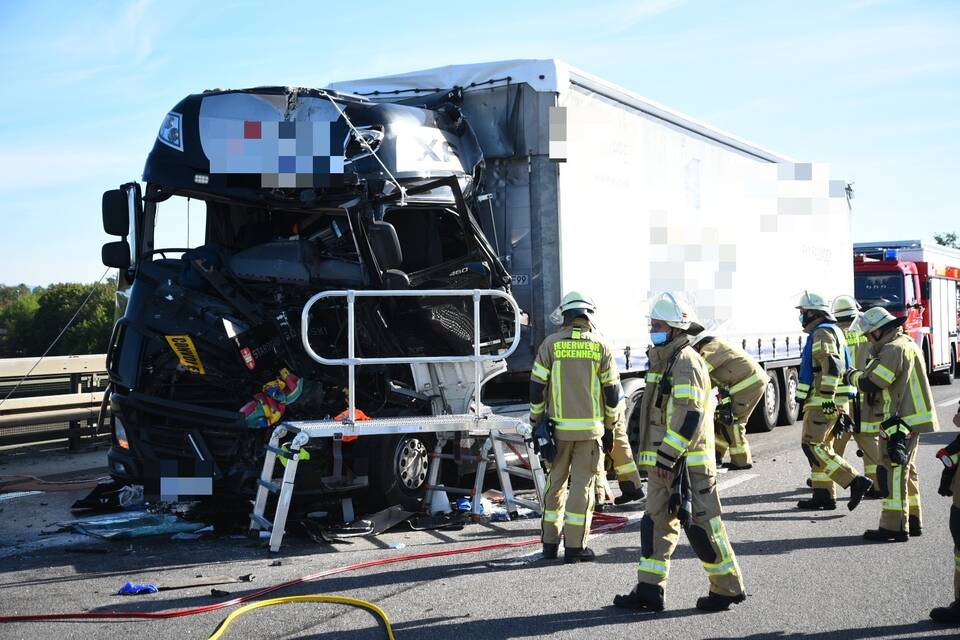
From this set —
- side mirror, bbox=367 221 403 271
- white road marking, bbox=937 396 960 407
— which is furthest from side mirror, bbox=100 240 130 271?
white road marking, bbox=937 396 960 407

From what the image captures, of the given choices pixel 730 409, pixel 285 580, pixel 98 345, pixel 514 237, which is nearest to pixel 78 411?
pixel 514 237

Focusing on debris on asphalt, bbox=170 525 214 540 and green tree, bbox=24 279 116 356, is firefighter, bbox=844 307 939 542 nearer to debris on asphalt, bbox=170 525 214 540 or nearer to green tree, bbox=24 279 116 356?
debris on asphalt, bbox=170 525 214 540

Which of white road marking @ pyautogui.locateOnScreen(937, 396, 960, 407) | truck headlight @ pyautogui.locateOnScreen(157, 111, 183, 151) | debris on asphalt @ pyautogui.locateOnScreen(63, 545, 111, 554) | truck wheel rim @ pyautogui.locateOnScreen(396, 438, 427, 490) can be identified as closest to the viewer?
debris on asphalt @ pyautogui.locateOnScreen(63, 545, 111, 554)

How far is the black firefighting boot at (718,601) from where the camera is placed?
18.1 ft

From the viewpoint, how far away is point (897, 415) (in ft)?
24.4

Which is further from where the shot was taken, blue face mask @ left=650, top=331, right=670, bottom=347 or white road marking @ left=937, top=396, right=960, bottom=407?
white road marking @ left=937, top=396, right=960, bottom=407

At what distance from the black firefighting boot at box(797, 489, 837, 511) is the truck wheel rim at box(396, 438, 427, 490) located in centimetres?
338

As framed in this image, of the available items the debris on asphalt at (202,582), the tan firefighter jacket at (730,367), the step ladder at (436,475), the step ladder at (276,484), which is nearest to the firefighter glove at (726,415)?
the tan firefighter jacket at (730,367)

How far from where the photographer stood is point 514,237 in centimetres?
930

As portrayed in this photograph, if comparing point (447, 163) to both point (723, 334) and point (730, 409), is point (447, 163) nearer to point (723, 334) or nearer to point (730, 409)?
point (730, 409)

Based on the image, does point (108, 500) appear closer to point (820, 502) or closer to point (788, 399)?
point (820, 502)

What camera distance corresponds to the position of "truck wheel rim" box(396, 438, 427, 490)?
7.99 metres

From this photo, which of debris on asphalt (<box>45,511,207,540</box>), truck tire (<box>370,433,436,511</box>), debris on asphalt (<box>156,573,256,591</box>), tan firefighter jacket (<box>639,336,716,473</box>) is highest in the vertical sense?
tan firefighter jacket (<box>639,336,716,473</box>)

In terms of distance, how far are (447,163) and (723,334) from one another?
5.39 meters
